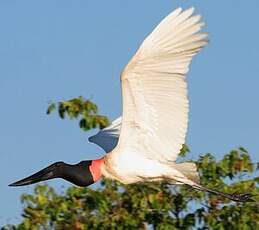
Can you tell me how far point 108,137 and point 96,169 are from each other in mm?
1614

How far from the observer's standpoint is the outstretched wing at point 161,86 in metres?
12.4

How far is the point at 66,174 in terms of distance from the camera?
1388cm

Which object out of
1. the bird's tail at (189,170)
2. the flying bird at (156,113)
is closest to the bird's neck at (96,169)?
the flying bird at (156,113)

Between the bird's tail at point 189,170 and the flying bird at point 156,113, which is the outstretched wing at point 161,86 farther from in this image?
the bird's tail at point 189,170

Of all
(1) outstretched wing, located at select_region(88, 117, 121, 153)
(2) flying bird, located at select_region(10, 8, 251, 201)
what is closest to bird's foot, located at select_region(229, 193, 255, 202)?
(2) flying bird, located at select_region(10, 8, 251, 201)

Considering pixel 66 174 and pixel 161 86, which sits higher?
pixel 161 86

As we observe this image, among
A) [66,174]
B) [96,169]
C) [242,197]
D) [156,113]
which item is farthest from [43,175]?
[242,197]

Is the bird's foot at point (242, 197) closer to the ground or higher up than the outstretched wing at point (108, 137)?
closer to the ground

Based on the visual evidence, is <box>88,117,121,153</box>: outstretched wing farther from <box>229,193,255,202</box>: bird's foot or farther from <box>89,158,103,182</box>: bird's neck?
<box>229,193,255,202</box>: bird's foot

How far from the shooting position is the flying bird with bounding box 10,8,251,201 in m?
12.4

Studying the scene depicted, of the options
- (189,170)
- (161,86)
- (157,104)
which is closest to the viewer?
(161,86)

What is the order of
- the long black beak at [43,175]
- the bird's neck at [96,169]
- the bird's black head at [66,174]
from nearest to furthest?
the bird's neck at [96,169] → the bird's black head at [66,174] → the long black beak at [43,175]

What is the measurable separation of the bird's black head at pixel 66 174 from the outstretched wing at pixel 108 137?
691 millimetres

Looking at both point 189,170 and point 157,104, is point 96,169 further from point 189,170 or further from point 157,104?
point 157,104
